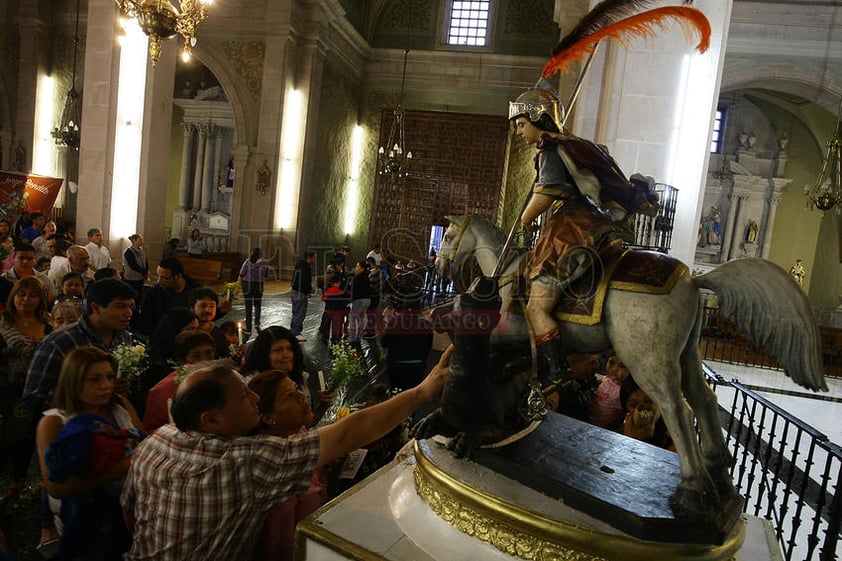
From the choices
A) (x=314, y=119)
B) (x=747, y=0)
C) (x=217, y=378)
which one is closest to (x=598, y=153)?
(x=217, y=378)

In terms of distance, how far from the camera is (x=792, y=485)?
4785 millimetres

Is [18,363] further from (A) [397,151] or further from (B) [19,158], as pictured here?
(B) [19,158]

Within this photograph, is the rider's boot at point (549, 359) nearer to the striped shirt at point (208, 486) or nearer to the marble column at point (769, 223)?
the striped shirt at point (208, 486)

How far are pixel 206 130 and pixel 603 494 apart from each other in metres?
20.1

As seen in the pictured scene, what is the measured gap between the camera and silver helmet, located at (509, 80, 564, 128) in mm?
2283

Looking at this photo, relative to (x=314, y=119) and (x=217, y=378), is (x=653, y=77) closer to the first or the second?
(x=217, y=378)

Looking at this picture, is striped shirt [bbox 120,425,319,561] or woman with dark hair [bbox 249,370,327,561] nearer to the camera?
striped shirt [bbox 120,425,319,561]

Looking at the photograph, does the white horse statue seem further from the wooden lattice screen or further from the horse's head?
the wooden lattice screen

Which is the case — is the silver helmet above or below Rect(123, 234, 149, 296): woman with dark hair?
above

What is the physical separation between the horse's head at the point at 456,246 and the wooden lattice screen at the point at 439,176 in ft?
45.5

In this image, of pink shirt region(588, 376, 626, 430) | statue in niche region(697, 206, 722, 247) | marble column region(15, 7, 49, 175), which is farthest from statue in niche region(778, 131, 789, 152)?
marble column region(15, 7, 49, 175)

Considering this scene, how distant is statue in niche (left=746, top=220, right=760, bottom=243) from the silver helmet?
18073mm

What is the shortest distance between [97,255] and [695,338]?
7.95 metres

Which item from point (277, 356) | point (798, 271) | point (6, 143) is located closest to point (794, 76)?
point (798, 271)
